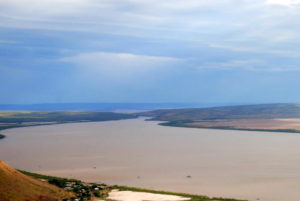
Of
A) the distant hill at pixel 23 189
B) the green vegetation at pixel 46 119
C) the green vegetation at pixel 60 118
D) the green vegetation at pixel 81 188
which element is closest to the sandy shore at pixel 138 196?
the green vegetation at pixel 81 188

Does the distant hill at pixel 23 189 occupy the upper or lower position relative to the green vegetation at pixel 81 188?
upper

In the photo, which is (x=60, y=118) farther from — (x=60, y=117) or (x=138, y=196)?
(x=138, y=196)

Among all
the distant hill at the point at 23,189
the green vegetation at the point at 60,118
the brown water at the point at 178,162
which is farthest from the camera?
the green vegetation at the point at 60,118

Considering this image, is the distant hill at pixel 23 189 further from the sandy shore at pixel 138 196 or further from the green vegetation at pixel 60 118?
the green vegetation at pixel 60 118

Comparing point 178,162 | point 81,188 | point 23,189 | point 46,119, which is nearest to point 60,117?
point 46,119

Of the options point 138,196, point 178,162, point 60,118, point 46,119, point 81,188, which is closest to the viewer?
point 138,196

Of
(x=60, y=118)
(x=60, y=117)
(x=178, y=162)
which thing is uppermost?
(x=60, y=117)

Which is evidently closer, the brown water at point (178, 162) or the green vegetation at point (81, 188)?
the green vegetation at point (81, 188)
